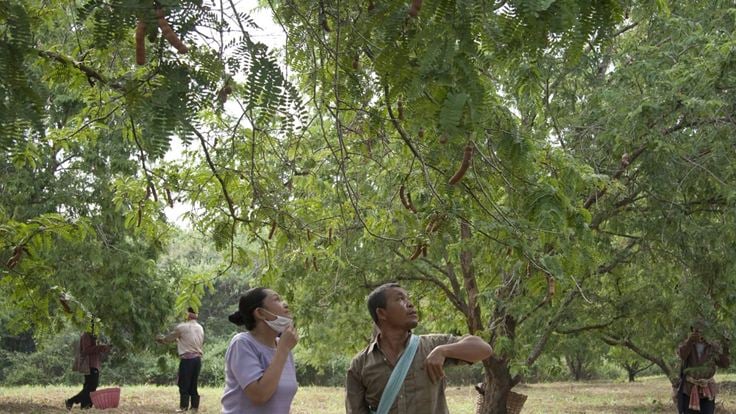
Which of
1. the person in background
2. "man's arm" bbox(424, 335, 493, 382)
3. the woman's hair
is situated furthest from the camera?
the person in background

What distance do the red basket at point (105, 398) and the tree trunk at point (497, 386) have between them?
524cm

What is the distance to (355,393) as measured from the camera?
433 cm

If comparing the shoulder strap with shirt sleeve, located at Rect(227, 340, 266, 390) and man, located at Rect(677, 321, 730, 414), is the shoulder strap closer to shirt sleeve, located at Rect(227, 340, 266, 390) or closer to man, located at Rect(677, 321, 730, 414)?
shirt sleeve, located at Rect(227, 340, 266, 390)

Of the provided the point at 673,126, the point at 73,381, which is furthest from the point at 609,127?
the point at 73,381

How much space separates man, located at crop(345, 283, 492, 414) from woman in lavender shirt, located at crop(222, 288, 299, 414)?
33 cm

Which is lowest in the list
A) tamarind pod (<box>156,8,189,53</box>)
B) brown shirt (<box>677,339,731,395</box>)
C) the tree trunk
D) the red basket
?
the red basket

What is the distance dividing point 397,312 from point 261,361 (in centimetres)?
65

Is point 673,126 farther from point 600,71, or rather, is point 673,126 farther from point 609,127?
point 600,71

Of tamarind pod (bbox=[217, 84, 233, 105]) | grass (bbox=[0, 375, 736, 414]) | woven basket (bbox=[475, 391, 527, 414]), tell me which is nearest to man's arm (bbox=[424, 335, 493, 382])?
tamarind pod (bbox=[217, 84, 233, 105])

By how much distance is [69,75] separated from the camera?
5.93 metres

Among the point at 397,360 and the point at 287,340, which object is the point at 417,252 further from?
the point at 287,340

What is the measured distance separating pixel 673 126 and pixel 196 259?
33893 mm

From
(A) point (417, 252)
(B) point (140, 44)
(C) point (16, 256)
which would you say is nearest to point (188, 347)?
(C) point (16, 256)

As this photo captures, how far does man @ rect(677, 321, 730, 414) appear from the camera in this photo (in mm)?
10422
